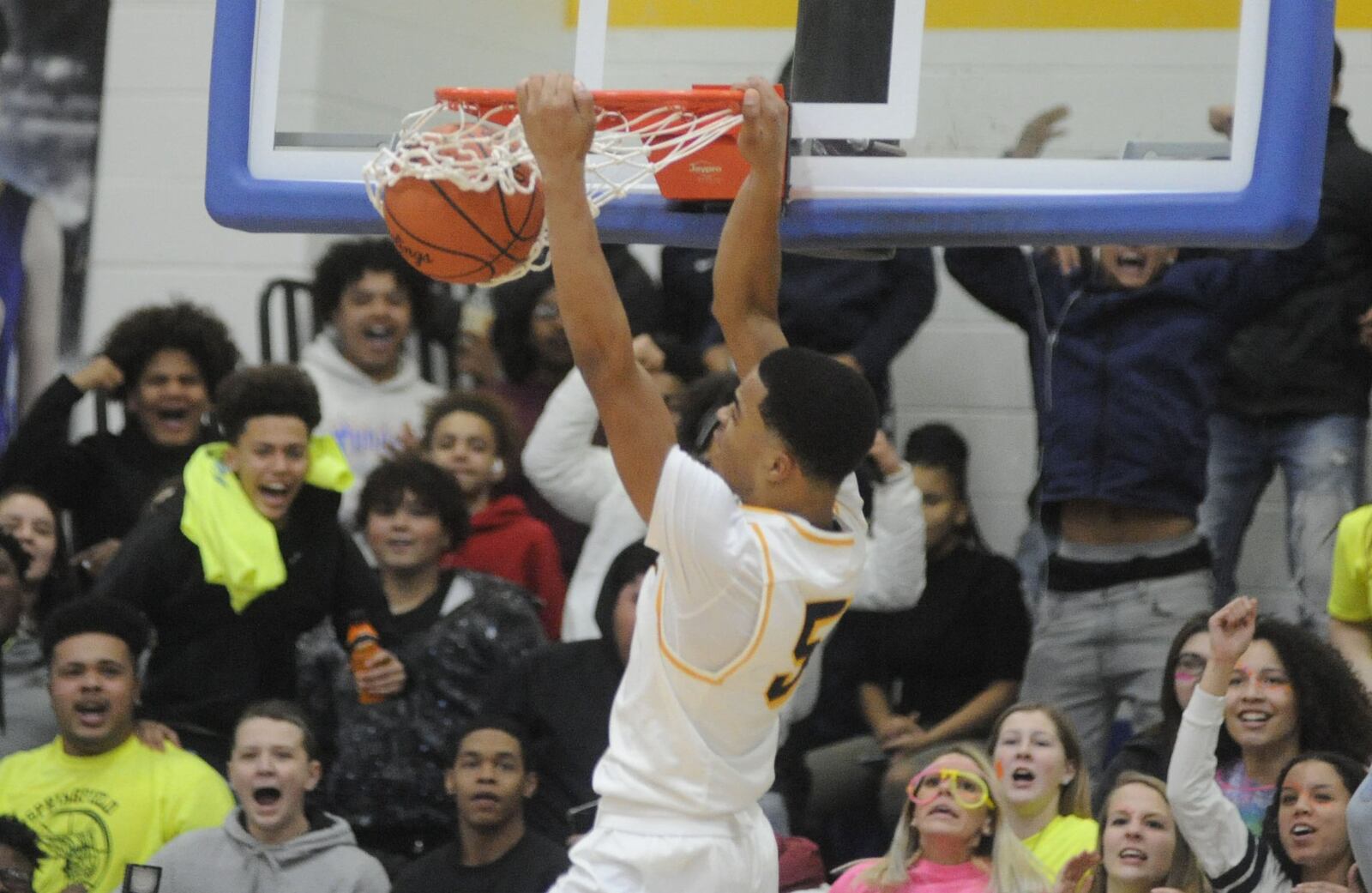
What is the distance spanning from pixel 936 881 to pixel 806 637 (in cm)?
148

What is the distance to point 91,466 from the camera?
6.25 meters

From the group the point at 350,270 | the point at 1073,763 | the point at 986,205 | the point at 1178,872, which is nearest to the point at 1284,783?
the point at 1178,872

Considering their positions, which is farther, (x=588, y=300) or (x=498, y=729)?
(x=498, y=729)

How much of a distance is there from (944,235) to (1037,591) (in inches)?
94.7

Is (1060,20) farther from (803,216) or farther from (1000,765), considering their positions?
(1000,765)

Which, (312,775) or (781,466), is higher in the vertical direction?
(781,466)

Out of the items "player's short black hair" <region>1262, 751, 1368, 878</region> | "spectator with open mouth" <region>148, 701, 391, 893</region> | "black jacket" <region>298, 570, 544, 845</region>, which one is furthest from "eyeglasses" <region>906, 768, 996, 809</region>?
"spectator with open mouth" <region>148, 701, 391, 893</region>

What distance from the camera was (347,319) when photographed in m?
6.44

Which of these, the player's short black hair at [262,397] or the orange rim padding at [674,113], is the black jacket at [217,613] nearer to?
the player's short black hair at [262,397]

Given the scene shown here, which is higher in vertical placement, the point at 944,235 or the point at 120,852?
the point at 944,235

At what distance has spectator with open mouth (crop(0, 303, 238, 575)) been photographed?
623cm

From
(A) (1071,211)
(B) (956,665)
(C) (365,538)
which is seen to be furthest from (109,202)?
(A) (1071,211)

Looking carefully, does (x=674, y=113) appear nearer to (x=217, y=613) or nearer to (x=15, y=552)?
(x=217, y=613)

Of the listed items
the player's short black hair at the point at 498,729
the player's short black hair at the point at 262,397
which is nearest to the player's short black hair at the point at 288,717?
the player's short black hair at the point at 498,729
